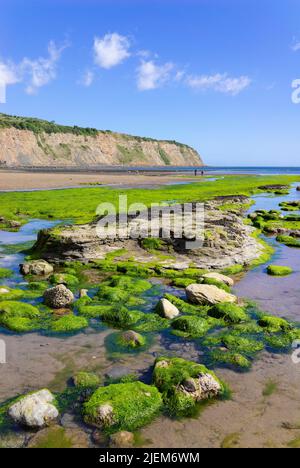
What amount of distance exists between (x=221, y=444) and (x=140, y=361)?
11.4ft

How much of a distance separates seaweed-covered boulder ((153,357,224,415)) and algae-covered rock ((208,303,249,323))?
153 inches

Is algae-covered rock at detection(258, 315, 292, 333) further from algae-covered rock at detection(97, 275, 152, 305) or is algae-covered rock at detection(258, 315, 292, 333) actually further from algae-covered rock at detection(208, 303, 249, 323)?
algae-covered rock at detection(97, 275, 152, 305)

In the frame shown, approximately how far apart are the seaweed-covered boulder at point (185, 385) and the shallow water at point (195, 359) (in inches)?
13.1

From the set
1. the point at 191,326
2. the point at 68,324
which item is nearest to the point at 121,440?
the point at 191,326

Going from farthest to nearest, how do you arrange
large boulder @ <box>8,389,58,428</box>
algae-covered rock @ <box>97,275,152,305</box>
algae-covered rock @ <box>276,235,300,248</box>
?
algae-covered rock @ <box>276,235,300,248</box> < algae-covered rock @ <box>97,275,152,305</box> < large boulder @ <box>8,389,58,428</box>

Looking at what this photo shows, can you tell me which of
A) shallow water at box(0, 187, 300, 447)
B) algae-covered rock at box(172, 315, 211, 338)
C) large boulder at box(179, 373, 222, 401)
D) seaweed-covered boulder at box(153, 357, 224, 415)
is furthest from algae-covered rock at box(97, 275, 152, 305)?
large boulder at box(179, 373, 222, 401)

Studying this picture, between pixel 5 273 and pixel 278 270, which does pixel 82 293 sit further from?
pixel 278 270

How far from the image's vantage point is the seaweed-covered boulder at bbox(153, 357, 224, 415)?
27.2 feet

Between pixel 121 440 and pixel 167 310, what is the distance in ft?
19.8

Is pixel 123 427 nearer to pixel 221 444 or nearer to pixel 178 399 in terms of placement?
pixel 178 399

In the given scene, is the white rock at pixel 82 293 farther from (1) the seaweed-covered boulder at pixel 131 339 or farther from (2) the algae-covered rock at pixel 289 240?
(2) the algae-covered rock at pixel 289 240

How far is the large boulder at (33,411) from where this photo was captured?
7.57m

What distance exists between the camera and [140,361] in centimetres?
1020
